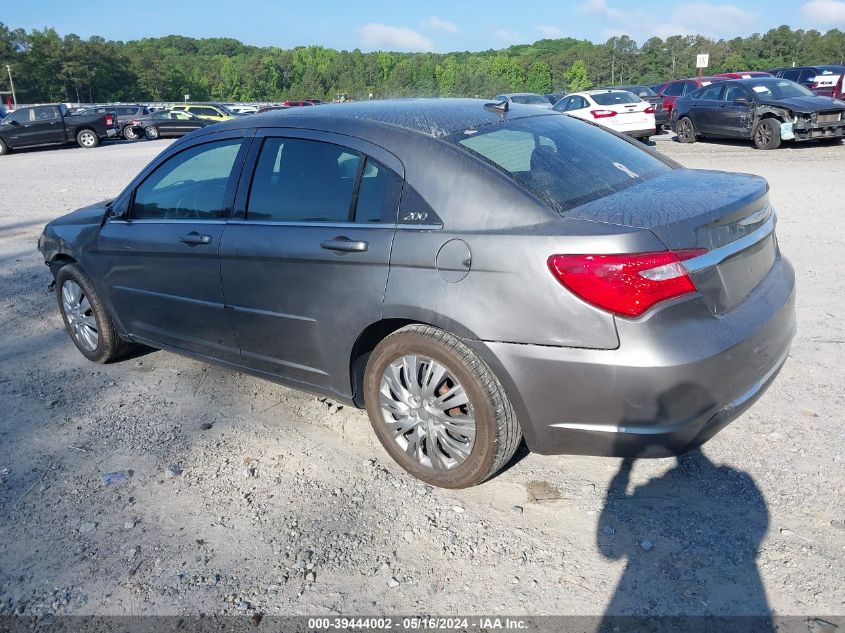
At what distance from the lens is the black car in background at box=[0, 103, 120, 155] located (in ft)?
89.7

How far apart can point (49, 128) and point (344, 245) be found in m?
29.3

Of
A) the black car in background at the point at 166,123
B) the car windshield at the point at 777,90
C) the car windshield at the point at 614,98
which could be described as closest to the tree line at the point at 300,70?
the black car in background at the point at 166,123

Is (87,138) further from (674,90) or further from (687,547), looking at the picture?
(687,547)

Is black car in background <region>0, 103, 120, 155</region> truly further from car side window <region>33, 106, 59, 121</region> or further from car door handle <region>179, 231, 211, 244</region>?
car door handle <region>179, 231, 211, 244</region>

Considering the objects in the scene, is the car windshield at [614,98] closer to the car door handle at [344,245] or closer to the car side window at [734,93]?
the car side window at [734,93]

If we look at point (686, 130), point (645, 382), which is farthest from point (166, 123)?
point (645, 382)

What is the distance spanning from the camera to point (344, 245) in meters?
3.21

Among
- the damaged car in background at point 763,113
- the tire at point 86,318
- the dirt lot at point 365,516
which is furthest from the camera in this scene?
the damaged car in background at point 763,113

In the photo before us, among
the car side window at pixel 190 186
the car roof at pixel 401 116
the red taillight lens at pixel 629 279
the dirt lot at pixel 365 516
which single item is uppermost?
the car roof at pixel 401 116

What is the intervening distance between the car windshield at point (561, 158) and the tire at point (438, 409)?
755 mm

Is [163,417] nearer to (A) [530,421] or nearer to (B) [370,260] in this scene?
(B) [370,260]

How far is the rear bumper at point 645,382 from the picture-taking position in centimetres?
260

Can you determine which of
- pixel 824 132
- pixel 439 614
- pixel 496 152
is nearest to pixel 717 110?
pixel 824 132

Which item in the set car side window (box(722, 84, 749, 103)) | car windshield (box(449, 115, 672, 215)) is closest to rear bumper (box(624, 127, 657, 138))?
car side window (box(722, 84, 749, 103))
